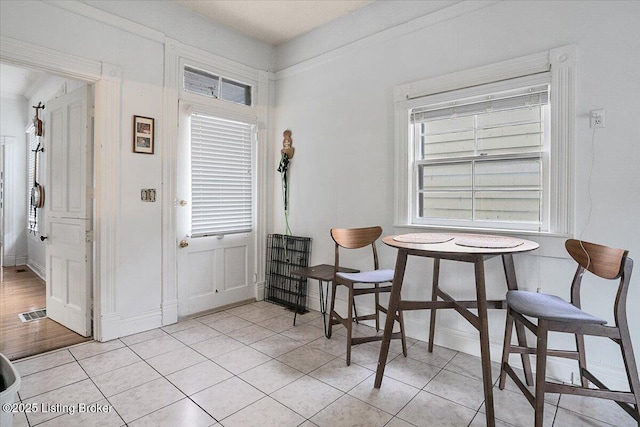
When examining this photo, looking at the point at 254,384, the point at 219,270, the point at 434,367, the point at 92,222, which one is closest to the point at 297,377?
the point at 254,384

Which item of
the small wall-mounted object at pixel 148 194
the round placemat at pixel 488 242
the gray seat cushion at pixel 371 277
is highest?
the small wall-mounted object at pixel 148 194

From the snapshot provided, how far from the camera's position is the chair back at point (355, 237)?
2.99 meters

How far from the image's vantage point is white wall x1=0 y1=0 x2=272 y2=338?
2.79 meters

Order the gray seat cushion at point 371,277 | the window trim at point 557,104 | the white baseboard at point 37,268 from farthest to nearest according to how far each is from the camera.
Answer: the white baseboard at point 37,268 < the gray seat cushion at point 371,277 < the window trim at point 557,104

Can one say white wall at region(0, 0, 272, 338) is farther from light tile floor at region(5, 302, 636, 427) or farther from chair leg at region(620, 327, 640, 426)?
chair leg at region(620, 327, 640, 426)

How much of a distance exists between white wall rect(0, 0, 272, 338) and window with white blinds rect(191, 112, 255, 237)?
0.40 m

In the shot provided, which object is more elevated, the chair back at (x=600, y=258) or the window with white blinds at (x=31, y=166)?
the window with white blinds at (x=31, y=166)

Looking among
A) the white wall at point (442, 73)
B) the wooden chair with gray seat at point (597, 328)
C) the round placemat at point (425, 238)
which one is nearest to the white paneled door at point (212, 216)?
the white wall at point (442, 73)

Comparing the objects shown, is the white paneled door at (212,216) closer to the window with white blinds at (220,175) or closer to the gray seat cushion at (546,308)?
the window with white blinds at (220,175)

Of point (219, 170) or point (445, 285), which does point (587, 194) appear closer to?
point (445, 285)

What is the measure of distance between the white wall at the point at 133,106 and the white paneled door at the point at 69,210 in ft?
0.87

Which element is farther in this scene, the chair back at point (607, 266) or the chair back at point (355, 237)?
the chair back at point (355, 237)

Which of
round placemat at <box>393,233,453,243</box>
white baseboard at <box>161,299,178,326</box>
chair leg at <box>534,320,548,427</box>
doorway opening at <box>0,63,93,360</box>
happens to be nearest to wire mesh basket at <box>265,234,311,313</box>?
white baseboard at <box>161,299,178,326</box>

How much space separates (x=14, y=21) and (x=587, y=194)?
4.26 metres
